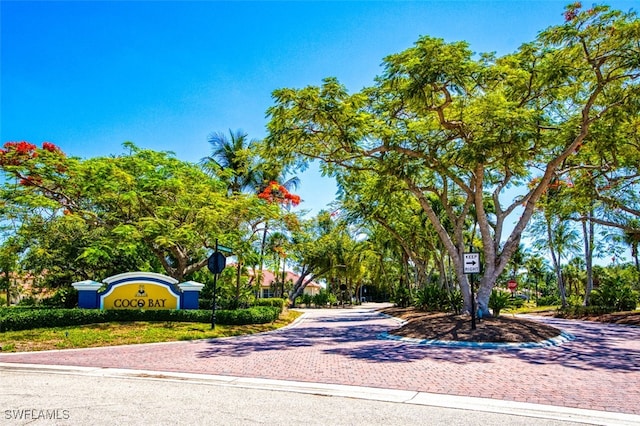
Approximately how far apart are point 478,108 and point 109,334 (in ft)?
45.5

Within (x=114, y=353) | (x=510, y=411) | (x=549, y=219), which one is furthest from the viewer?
(x=549, y=219)

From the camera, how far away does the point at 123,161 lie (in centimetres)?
1930

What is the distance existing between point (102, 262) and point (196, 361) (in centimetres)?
1693

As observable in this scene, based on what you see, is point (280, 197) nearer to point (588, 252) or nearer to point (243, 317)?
point (243, 317)

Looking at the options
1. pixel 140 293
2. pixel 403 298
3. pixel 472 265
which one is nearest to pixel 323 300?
pixel 403 298

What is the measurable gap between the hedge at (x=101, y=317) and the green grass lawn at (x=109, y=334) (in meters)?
0.40

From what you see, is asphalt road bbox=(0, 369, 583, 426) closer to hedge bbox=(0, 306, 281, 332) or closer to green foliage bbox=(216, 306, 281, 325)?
hedge bbox=(0, 306, 281, 332)

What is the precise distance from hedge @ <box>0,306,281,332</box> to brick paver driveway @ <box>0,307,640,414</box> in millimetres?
3764

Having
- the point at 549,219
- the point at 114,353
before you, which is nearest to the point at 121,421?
the point at 114,353

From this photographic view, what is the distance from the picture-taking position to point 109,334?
1441cm

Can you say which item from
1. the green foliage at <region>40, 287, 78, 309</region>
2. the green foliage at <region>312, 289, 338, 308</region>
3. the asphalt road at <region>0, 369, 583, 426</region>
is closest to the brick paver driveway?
the asphalt road at <region>0, 369, 583, 426</region>

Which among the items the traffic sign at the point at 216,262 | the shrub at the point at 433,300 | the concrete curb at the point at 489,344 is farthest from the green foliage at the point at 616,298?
the traffic sign at the point at 216,262

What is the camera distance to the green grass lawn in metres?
12.6

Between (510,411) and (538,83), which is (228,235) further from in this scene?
(510,411)
